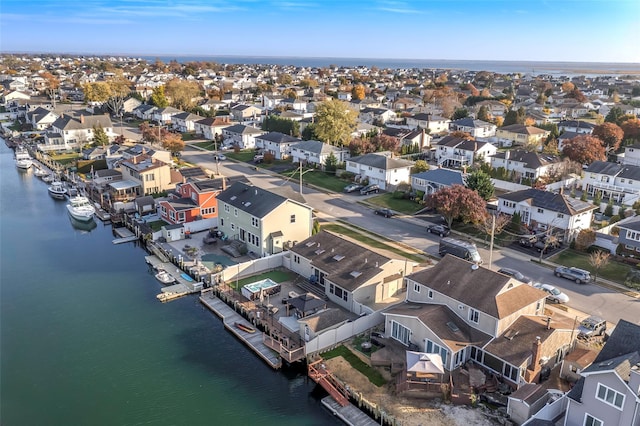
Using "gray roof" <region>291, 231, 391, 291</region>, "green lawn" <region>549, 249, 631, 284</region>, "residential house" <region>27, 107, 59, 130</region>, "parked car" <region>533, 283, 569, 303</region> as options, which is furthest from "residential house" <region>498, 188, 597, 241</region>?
"residential house" <region>27, 107, 59, 130</region>

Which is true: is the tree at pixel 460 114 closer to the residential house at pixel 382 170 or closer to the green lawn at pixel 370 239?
the residential house at pixel 382 170

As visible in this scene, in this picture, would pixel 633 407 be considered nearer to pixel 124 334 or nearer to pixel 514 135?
pixel 124 334

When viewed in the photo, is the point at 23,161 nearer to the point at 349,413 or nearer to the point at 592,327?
the point at 349,413

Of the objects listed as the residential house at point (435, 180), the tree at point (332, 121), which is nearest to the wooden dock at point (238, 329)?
the residential house at point (435, 180)

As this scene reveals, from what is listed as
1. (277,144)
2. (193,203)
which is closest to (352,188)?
(193,203)

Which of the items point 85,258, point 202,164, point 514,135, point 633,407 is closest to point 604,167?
point 514,135

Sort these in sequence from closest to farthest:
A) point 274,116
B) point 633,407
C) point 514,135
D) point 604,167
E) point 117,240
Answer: point 633,407 < point 117,240 < point 604,167 < point 514,135 < point 274,116
